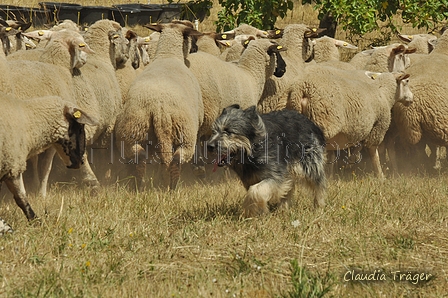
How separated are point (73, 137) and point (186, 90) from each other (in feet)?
6.76

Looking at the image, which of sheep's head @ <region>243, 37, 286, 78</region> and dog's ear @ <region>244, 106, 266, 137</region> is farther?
sheep's head @ <region>243, 37, 286, 78</region>

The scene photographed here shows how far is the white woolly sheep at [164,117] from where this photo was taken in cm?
800

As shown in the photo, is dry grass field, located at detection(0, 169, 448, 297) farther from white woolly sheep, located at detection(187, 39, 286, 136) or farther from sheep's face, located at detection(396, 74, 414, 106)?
sheep's face, located at detection(396, 74, 414, 106)

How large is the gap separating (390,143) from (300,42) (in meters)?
1.90

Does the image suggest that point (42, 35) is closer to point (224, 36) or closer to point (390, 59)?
point (224, 36)

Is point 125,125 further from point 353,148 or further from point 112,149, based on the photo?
point 353,148

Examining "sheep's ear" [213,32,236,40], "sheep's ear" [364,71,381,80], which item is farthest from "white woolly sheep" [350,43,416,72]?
"sheep's ear" [213,32,236,40]

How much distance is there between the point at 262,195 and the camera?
20.6 ft

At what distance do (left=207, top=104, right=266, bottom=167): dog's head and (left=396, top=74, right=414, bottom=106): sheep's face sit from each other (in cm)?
407

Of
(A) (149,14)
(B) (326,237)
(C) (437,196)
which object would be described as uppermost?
(B) (326,237)

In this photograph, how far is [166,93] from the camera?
26.2ft

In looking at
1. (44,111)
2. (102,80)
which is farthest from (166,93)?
(44,111)

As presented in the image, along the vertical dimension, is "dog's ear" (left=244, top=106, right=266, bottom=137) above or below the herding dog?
above

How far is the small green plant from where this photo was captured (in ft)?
14.1
